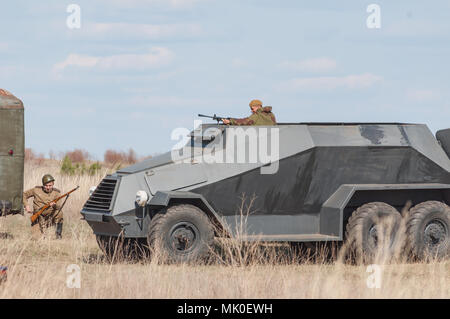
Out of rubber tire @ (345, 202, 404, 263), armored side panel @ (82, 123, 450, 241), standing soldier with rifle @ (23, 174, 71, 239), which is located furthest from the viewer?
standing soldier with rifle @ (23, 174, 71, 239)

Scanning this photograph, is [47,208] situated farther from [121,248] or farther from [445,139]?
[445,139]

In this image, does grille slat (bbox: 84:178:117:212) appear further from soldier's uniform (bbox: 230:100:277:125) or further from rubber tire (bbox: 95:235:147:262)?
soldier's uniform (bbox: 230:100:277:125)

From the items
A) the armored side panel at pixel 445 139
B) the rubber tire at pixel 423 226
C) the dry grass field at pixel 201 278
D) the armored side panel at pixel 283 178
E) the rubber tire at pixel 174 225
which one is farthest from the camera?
the armored side panel at pixel 445 139

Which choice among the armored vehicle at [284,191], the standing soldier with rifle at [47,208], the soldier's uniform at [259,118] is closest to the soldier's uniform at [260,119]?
the soldier's uniform at [259,118]

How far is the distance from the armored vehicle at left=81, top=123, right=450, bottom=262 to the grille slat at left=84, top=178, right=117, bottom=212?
0.02 meters

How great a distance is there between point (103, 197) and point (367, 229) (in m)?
3.84

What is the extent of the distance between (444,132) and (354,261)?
2.78 metres

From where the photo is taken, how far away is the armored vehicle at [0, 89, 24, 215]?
15.7 m

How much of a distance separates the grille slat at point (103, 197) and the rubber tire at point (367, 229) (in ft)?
11.4

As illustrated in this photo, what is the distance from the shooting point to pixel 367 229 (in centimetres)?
1309

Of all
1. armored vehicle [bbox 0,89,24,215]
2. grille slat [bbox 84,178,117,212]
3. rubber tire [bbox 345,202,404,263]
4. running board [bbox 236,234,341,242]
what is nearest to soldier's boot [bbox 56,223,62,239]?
armored vehicle [bbox 0,89,24,215]

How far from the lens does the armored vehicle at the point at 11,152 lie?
51.4 ft

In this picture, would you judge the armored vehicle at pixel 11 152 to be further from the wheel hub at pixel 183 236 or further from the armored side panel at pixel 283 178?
the wheel hub at pixel 183 236
